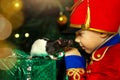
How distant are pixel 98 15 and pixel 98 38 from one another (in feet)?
0.31

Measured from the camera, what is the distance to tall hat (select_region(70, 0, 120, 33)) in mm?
1188

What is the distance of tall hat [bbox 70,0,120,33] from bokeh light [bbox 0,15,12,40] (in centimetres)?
30

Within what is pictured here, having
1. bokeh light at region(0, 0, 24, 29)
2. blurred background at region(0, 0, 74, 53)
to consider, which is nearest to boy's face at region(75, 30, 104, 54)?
blurred background at region(0, 0, 74, 53)

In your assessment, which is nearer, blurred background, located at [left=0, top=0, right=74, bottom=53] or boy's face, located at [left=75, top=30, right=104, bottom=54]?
boy's face, located at [left=75, top=30, right=104, bottom=54]

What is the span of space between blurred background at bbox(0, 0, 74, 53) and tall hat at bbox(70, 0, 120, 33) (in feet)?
0.64

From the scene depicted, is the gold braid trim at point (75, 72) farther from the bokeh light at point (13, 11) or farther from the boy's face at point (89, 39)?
the bokeh light at point (13, 11)

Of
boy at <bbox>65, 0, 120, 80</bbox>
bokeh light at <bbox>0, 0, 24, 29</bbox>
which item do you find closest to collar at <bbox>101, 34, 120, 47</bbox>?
boy at <bbox>65, 0, 120, 80</bbox>

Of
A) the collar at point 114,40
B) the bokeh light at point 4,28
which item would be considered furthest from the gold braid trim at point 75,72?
the bokeh light at point 4,28

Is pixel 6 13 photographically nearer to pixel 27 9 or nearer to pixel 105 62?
pixel 27 9

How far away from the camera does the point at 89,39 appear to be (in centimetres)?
124

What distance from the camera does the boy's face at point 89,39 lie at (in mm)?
1236

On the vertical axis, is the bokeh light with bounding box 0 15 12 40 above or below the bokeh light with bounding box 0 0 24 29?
below

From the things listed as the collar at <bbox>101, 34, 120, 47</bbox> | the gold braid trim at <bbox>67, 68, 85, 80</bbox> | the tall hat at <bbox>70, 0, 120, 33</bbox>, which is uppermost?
the tall hat at <bbox>70, 0, 120, 33</bbox>

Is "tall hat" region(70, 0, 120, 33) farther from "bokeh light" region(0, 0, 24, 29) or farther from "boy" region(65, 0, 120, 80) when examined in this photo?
"bokeh light" region(0, 0, 24, 29)
